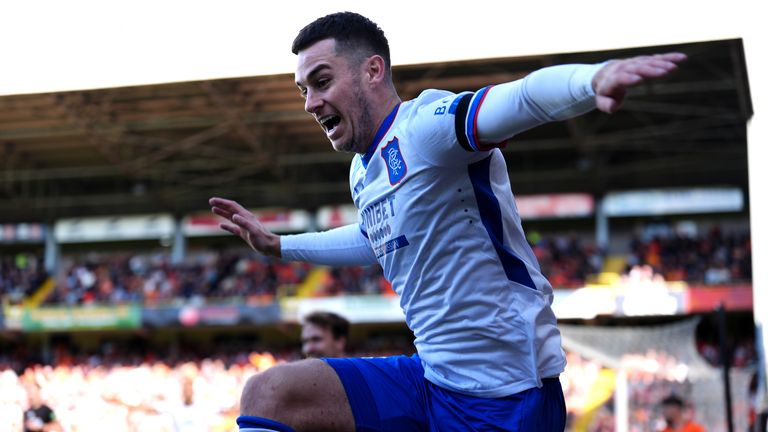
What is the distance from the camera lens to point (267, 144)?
2952cm

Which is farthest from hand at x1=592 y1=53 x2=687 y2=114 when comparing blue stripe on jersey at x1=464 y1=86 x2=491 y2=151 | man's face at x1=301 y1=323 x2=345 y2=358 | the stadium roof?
the stadium roof

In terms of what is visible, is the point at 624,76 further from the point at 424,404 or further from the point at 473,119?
the point at 424,404

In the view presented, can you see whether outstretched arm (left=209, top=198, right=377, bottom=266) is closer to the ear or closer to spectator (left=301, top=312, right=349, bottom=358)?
the ear

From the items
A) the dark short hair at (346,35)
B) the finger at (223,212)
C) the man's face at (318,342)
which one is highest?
the dark short hair at (346,35)

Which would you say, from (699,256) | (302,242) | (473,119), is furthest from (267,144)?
(473,119)

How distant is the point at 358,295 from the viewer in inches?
1154

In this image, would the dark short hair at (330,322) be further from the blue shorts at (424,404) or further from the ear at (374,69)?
the ear at (374,69)

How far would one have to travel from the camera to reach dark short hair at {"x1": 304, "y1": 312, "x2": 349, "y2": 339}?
277 inches

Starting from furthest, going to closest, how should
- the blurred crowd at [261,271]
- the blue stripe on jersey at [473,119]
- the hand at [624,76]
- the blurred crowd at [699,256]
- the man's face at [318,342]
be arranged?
the blurred crowd at [261,271]
the blurred crowd at [699,256]
the man's face at [318,342]
the blue stripe on jersey at [473,119]
the hand at [624,76]

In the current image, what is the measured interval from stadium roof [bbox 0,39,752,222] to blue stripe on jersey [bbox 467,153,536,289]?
16883 mm

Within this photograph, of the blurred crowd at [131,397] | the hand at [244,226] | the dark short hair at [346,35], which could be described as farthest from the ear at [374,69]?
the blurred crowd at [131,397]

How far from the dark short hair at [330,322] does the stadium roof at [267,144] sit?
1344 centimetres

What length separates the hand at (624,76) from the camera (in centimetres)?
231

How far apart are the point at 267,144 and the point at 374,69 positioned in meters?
26.4
